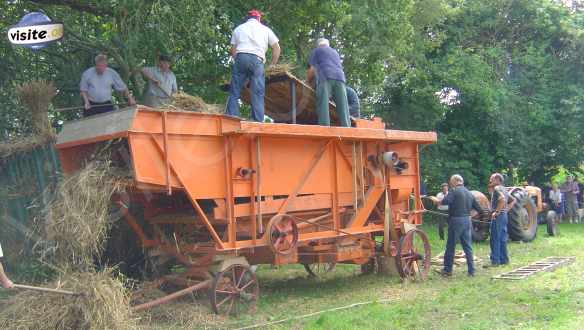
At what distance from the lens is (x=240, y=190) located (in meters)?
7.23

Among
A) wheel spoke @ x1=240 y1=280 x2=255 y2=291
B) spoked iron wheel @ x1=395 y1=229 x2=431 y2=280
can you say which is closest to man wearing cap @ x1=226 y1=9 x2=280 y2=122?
wheel spoke @ x1=240 y1=280 x2=255 y2=291

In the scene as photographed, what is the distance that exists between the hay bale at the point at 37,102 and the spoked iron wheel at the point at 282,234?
10.5 ft

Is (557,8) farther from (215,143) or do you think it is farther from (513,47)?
(215,143)

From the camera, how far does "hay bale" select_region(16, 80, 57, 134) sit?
7965 millimetres

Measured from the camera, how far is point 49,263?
20.1 feet

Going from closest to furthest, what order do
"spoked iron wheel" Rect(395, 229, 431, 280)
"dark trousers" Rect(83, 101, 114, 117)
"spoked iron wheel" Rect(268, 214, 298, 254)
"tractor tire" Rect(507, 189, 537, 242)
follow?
1. "spoked iron wheel" Rect(268, 214, 298, 254)
2. "dark trousers" Rect(83, 101, 114, 117)
3. "spoked iron wheel" Rect(395, 229, 431, 280)
4. "tractor tire" Rect(507, 189, 537, 242)

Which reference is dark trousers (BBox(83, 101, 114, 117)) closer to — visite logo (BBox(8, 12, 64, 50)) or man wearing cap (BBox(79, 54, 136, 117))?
man wearing cap (BBox(79, 54, 136, 117))

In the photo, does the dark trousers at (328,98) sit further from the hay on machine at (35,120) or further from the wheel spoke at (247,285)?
the hay on machine at (35,120)

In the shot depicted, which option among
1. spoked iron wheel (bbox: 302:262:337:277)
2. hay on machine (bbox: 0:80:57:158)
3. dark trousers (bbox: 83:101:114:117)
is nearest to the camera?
hay on machine (bbox: 0:80:57:158)

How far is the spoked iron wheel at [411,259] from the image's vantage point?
9484 millimetres

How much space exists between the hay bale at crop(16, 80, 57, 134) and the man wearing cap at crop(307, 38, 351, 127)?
11.9 feet

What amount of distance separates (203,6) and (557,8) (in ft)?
50.5

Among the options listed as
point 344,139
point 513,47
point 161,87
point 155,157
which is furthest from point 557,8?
point 155,157

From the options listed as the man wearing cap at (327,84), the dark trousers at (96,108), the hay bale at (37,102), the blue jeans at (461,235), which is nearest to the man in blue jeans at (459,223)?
the blue jeans at (461,235)
